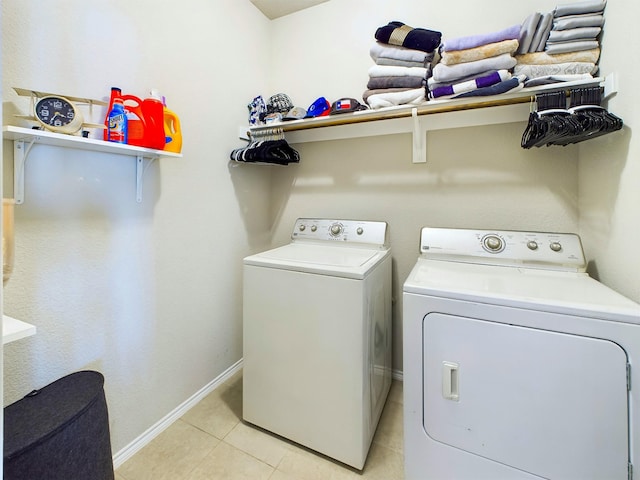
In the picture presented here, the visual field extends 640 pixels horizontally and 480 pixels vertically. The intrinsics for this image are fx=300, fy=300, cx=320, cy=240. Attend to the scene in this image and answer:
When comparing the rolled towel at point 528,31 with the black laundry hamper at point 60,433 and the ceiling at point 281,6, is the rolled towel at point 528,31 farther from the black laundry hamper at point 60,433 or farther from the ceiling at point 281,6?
the black laundry hamper at point 60,433

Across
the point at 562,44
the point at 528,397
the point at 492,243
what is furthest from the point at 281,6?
the point at 528,397

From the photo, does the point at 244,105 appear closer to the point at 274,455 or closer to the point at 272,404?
the point at 272,404

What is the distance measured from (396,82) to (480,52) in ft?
1.38

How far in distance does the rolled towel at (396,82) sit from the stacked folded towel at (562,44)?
0.46 m

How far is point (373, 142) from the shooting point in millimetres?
2072

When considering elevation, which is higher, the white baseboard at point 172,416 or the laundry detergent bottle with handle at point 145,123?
the laundry detergent bottle with handle at point 145,123

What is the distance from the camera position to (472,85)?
4.82 ft

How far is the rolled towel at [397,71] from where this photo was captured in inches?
65.3

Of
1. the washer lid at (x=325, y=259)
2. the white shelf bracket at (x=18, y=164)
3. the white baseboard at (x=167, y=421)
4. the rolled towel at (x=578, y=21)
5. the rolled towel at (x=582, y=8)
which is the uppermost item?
the rolled towel at (x=582, y=8)

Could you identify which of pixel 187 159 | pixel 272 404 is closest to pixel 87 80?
pixel 187 159

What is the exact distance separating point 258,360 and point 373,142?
1.56 meters

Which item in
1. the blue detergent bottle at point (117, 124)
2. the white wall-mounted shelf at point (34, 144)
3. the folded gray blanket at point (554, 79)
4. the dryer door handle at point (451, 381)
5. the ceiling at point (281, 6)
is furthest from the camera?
the ceiling at point (281, 6)

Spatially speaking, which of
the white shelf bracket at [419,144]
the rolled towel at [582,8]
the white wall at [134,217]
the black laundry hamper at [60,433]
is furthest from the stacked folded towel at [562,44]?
the black laundry hamper at [60,433]

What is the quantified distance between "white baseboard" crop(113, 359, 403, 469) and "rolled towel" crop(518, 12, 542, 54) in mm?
2012
